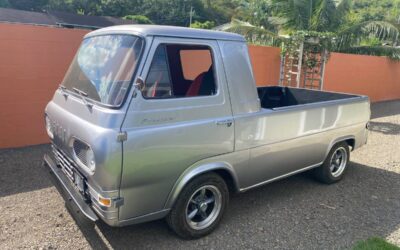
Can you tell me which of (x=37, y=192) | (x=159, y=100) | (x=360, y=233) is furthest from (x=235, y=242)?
(x=37, y=192)

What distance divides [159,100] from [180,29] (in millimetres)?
781

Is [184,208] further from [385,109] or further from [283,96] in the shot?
[385,109]

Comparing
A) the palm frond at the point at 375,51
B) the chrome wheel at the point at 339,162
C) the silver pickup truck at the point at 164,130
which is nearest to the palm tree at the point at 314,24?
the palm frond at the point at 375,51

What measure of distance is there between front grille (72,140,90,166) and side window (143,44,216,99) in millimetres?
718

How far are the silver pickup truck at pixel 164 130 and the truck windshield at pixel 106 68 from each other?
1cm

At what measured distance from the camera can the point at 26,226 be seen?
3.66m

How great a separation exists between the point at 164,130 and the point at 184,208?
0.86 meters

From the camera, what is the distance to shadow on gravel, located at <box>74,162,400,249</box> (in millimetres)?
3484

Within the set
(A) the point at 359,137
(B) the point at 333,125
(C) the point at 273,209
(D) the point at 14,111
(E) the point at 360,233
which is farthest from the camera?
(D) the point at 14,111

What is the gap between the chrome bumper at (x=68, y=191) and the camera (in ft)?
9.58

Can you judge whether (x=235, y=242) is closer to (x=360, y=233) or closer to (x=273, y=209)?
(x=273, y=209)

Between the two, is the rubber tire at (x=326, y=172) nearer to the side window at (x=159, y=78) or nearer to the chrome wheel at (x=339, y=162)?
the chrome wheel at (x=339, y=162)

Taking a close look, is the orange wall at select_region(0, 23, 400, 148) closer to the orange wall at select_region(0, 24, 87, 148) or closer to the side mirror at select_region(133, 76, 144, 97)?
the orange wall at select_region(0, 24, 87, 148)

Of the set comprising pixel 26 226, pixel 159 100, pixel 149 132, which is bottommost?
pixel 26 226
